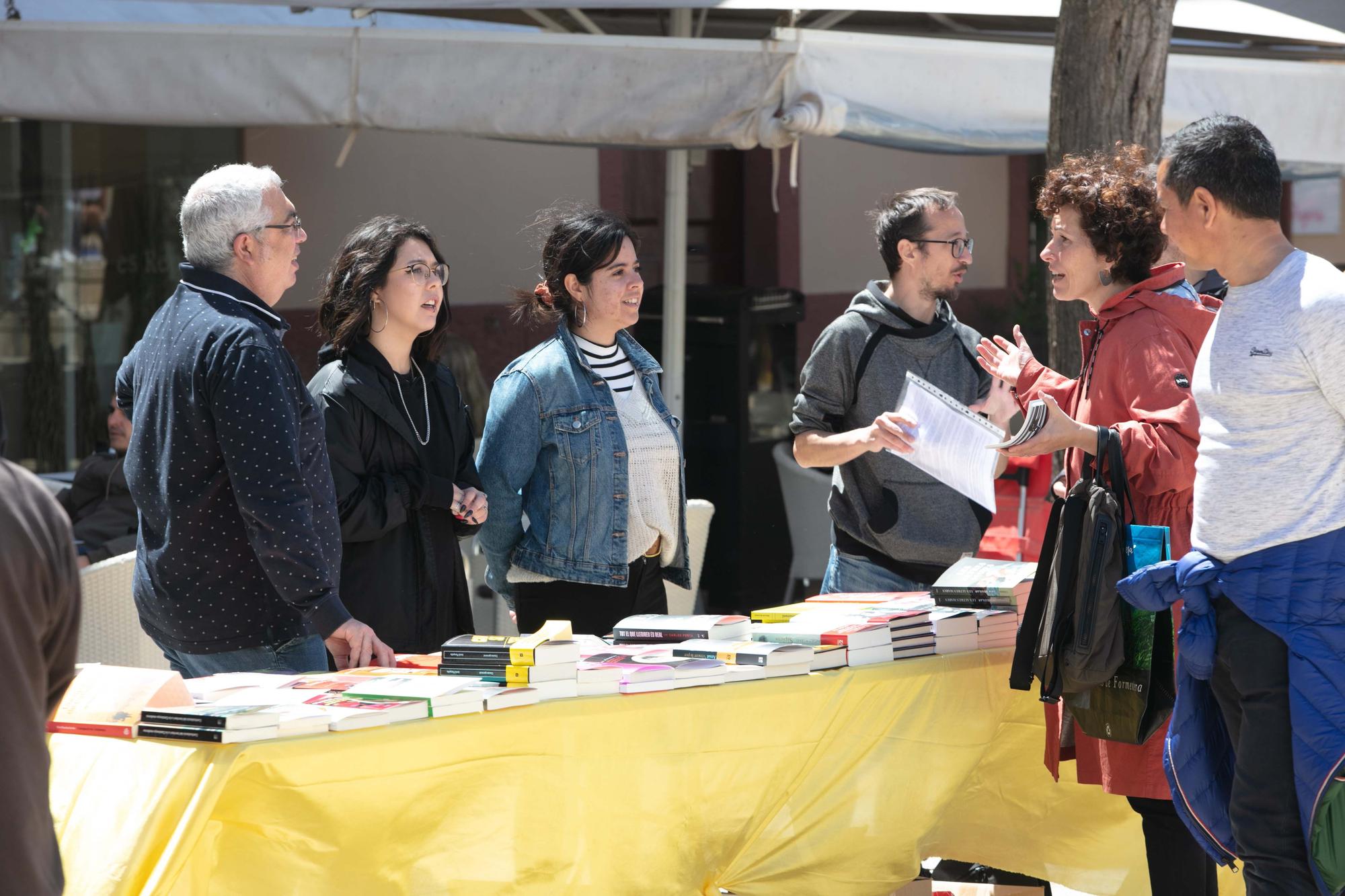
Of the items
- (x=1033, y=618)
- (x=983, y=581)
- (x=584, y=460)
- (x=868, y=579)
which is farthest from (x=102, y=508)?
(x=1033, y=618)

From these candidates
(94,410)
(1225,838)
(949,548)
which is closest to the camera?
(1225,838)

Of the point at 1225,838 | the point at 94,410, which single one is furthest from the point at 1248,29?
the point at 94,410

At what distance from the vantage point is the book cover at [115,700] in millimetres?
2561

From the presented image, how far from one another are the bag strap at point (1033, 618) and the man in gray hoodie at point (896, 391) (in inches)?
32.5

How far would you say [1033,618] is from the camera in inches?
123

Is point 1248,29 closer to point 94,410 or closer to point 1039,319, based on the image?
point 1039,319

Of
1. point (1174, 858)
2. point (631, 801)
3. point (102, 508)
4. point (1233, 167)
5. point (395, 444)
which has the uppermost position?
point (1233, 167)

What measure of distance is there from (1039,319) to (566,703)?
764 centimetres

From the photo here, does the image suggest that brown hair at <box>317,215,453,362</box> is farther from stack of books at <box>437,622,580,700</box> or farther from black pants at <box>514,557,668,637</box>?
stack of books at <box>437,622,580,700</box>

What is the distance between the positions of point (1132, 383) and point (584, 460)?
137 centimetres

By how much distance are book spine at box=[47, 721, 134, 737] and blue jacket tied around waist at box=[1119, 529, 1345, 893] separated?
1905 millimetres

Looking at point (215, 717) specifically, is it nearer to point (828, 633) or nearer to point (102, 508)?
point (828, 633)

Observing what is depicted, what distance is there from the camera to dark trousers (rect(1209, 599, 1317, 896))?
2611mm

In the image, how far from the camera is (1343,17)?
285 inches
